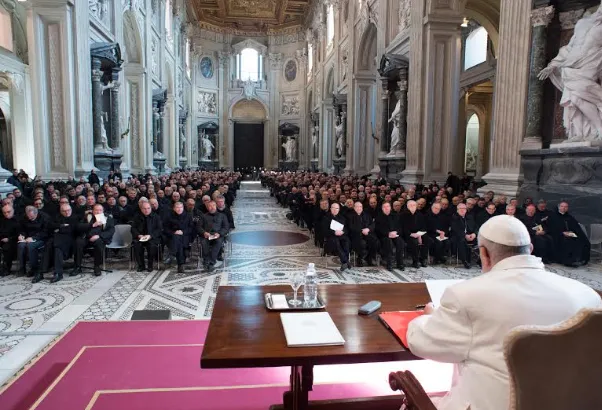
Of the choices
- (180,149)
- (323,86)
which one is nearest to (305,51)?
(323,86)

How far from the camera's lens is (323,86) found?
29422mm

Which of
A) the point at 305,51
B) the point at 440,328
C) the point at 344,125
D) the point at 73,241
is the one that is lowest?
the point at 73,241

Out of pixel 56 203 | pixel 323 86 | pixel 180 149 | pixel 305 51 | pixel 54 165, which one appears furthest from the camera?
pixel 305 51

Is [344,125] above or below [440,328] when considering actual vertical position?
above

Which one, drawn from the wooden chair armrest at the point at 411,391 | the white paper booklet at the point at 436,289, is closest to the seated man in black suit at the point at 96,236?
the white paper booklet at the point at 436,289

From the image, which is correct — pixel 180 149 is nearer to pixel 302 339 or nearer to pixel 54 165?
pixel 54 165

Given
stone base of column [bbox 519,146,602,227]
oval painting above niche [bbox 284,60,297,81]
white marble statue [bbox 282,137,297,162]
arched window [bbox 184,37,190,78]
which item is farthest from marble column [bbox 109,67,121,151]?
oval painting above niche [bbox 284,60,297,81]

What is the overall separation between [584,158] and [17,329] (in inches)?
359

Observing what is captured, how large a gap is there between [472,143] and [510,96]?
57.8 feet

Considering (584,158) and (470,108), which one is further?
(470,108)

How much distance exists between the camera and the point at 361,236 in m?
7.93

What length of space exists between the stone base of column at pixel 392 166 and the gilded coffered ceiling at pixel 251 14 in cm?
2173

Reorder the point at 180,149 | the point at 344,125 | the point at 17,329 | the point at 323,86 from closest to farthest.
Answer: the point at 17,329 < the point at 344,125 < the point at 323,86 < the point at 180,149

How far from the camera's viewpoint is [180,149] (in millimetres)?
31672
